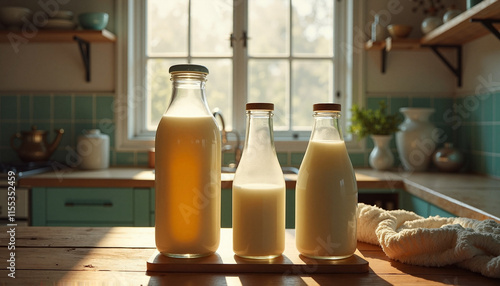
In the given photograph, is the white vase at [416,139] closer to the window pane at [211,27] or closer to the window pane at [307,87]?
the window pane at [307,87]

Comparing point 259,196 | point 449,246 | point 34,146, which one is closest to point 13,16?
point 34,146

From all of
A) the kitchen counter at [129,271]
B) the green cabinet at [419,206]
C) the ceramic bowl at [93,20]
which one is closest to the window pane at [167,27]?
the ceramic bowl at [93,20]

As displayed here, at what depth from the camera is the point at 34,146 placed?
2.54 meters

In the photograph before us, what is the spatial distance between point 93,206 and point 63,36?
1.03 meters

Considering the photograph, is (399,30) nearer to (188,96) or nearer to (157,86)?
(157,86)

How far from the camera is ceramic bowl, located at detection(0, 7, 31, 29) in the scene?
2564mm

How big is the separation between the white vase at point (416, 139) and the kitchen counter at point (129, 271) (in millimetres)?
1835

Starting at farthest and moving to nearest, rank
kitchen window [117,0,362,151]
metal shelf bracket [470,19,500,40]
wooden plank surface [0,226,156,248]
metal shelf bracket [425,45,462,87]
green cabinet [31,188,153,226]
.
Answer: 1. kitchen window [117,0,362,151]
2. metal shelf bracket [425,45,462,87]
3. green cabinet [31,188,153,226]
4. metal shelf bracket [470,19,500,40]
5. wooden plank surface [0,226,156,248]

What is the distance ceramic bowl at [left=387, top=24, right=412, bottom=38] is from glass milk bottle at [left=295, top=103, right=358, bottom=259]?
2.09 metres

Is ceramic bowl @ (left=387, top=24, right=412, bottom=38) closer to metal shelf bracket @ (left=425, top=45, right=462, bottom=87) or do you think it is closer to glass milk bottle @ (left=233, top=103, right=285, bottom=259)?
metal shelf bracket @ (left=425, top=45, right=462, bottom=87)

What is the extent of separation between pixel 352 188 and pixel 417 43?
7.02 feet

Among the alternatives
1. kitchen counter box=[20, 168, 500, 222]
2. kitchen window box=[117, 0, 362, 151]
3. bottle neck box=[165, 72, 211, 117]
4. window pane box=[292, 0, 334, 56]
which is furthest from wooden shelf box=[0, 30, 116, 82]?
bottle neck box=[165, 72, 211, 117]

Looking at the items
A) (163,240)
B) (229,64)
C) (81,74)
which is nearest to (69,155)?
(81,74)

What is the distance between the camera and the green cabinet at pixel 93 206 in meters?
2.16
